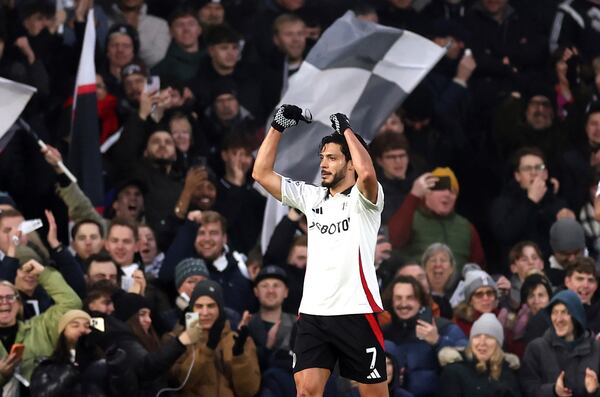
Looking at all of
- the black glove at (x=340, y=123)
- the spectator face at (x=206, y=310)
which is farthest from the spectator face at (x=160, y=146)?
the black glove at (x=340, y=123)

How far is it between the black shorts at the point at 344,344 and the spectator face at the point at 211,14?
8.67 meters

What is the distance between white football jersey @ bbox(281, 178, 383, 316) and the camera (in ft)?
44.6

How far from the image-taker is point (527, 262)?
18.6 metres

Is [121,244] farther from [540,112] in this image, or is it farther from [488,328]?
[540,112]

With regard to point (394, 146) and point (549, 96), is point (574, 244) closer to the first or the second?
point (394, 146)

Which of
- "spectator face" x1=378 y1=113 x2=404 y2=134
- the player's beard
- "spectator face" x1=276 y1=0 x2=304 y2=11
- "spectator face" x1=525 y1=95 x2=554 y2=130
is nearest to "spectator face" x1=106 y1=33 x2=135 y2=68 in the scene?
"spectator face" x1=276 y1=0 x2=304 y2=11

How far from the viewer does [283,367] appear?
663 inches

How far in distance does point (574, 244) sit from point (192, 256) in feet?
11.5

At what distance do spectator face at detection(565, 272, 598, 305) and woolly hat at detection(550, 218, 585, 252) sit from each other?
96 cm

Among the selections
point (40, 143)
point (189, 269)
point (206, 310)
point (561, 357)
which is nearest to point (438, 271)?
point (561, 357)

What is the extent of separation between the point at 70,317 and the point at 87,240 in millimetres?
1784

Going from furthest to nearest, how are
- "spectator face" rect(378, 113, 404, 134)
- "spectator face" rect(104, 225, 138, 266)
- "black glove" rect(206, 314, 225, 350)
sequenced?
1. "spectator face" rect(378, 113, 404, 134)
2. "spectator face" rect(104, 225, 138, 266)
3. "black glove" rect(206, 314, 225, 350)

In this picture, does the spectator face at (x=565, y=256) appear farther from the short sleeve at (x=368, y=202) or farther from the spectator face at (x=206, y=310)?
the short sleeve at (x=368, y=202)

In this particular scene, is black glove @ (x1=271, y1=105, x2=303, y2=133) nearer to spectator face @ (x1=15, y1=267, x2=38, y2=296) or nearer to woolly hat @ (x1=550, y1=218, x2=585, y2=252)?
spectator face @ (x1=15, y1=267, x2=38, y2=296)
